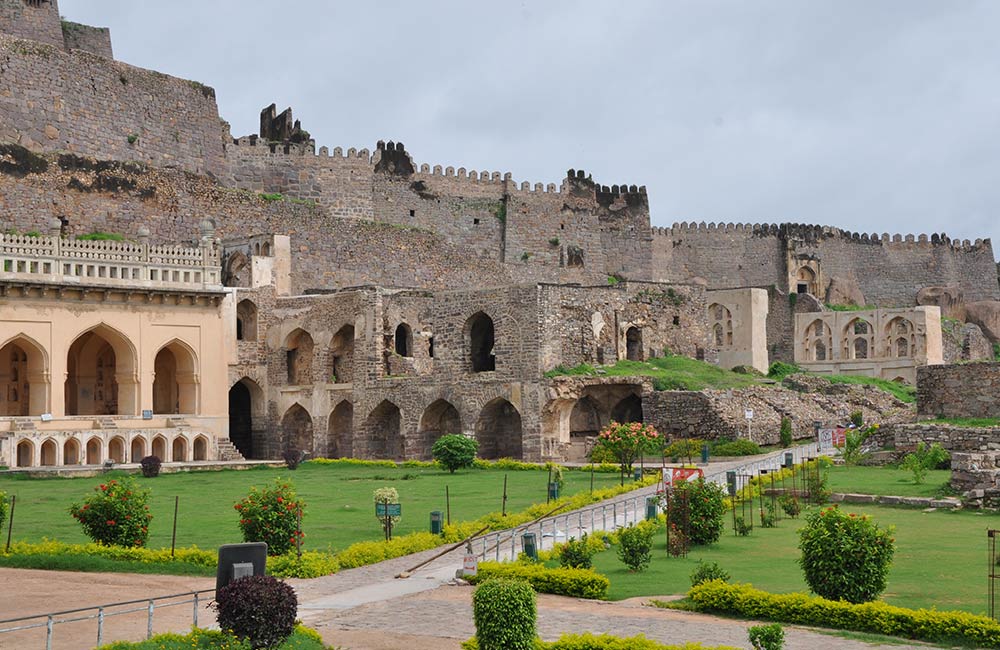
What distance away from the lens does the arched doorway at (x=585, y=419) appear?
120ft

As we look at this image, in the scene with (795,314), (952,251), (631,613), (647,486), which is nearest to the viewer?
(631,613)

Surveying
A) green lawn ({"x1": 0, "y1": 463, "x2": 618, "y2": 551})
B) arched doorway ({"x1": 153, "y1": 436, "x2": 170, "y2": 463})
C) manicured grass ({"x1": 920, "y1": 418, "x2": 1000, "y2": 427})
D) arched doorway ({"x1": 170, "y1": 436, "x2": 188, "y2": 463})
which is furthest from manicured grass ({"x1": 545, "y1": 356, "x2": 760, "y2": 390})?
arched doorway ({"x1": 153, "y1": 436, "x2": 170, "y2": 463})

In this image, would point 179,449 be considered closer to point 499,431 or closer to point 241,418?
point 241,418

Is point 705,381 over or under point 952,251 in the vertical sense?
under

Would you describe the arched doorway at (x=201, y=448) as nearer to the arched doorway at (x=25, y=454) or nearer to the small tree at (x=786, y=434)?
the arched doorway at (x=25, y=454)

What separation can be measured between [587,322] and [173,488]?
→ 14134 mm

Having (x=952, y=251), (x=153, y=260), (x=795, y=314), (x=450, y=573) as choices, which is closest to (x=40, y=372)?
(x=153, y=260)

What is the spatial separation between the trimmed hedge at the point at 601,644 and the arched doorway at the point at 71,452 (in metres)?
24.0

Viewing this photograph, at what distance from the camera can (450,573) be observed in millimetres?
16828

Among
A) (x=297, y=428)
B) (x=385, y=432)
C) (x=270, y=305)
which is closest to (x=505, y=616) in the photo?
(x=385, y=432)

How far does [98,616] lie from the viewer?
Result: 1147 cm

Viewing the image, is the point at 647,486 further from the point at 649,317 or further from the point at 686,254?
the point at 686,254

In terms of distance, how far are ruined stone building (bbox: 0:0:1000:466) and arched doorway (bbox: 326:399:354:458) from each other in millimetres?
73

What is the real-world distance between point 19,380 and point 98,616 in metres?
26.9
